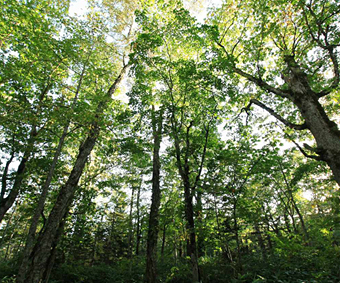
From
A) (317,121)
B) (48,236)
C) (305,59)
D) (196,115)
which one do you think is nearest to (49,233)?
(48,236)

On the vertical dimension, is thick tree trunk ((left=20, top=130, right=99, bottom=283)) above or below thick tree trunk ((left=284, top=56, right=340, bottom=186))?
below

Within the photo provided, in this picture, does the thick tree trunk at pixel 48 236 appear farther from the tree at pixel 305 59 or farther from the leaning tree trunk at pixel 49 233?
the tree at pixel 305 59

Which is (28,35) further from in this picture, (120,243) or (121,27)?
(120,243)

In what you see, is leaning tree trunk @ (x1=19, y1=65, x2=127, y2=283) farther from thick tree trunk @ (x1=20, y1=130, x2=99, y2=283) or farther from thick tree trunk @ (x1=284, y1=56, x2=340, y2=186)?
thick tree trunk @ (x1=284, y1=56, x2=340, y2=186)

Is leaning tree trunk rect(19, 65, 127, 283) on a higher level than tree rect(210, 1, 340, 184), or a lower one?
lower

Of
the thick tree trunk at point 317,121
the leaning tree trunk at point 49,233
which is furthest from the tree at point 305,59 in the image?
the leaning tree trunk at point 49,233

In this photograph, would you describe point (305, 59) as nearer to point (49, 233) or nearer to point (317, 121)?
point (317, 121)

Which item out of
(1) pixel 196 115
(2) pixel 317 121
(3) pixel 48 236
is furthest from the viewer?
(1) pixel 196 115

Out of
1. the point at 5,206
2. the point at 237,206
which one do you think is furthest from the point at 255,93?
the point at 5,206

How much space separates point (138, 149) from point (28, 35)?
671 cm

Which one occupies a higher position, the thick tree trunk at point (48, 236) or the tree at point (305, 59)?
the tree at point (305, 59)

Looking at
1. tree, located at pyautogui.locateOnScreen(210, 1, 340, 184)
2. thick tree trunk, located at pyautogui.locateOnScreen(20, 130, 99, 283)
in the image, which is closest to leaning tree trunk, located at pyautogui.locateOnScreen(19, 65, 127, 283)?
thick tree trunk, located at pyautogui.locateOnScreen(20, 130, 99, 283)

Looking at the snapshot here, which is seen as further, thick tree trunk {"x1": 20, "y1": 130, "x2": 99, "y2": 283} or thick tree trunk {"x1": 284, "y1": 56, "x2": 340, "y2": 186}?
thick tree trunk {"x1": 20, "y1": 130, "x2": 99, "y2": 283}

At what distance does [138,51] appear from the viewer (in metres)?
6.86
